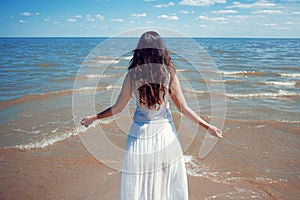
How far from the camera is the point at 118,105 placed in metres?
2.26

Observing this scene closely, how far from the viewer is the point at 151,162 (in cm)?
234

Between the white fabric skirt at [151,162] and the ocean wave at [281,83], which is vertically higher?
the white fabric skirt at [151,162]

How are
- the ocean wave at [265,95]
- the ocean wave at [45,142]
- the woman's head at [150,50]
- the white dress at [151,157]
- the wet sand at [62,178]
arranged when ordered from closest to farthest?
the woman's head at [150,50], the white dress at [151,157], the wet sand at [62,178], the ocean wave at [45,142], the ocean wave at [265,95]

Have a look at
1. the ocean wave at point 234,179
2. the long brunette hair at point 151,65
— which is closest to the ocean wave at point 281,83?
the ocean wave at point 234,179

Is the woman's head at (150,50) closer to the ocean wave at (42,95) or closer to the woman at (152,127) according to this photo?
the woman at (152,127)

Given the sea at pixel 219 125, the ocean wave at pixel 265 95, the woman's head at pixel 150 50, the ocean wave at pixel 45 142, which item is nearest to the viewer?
the woman's head at pixel 150 50

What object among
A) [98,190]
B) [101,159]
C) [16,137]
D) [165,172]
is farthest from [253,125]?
[16,137]

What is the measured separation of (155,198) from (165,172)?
26cm

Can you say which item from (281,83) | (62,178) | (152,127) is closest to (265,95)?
(281,83)

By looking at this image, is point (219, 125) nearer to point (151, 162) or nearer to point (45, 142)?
point (45, 142)

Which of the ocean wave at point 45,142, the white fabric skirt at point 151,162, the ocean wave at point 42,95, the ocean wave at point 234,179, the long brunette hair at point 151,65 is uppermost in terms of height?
the long brunette hair at point 151,65

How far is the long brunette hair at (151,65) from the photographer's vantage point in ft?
6.92

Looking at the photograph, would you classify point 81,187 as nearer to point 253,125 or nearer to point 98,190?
point 98,190

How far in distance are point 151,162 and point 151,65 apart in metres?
0.87
